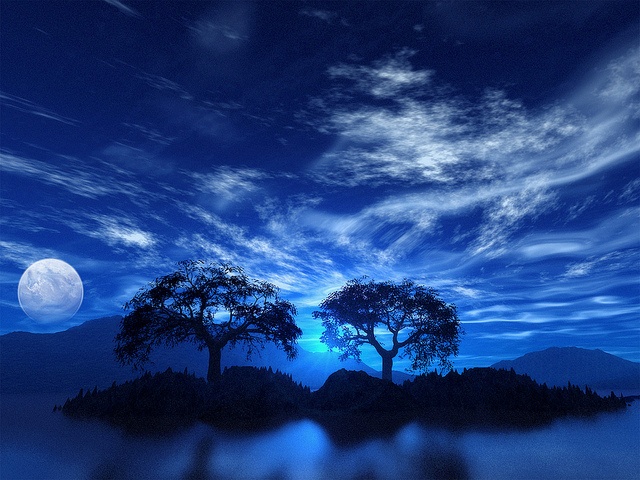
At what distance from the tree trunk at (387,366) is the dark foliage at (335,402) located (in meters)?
12.6

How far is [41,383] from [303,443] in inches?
7378

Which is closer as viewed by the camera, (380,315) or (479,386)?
(479,386)

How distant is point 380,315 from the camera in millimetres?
39875

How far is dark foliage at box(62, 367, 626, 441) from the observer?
54.9 feet

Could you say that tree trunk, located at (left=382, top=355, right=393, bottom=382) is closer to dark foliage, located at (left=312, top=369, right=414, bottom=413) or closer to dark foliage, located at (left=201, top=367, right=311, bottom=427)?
dark foliage, located at (left=312, top=369, right=414, bottom=413)

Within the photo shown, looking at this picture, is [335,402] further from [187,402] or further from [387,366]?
[387,366]

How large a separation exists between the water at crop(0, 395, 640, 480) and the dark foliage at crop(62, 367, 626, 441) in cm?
241

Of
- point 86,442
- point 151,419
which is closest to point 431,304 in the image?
point 151,419

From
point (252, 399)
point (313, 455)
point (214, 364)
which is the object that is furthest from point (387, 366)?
point (313, 455)

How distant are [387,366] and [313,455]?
31050mm

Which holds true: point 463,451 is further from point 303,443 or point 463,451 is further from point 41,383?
point 41,383

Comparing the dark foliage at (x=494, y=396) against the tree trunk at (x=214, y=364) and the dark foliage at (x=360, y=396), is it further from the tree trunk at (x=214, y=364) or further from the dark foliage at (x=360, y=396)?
the tree trunk at (x=214, y=364)

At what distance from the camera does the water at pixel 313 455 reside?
7406 mm

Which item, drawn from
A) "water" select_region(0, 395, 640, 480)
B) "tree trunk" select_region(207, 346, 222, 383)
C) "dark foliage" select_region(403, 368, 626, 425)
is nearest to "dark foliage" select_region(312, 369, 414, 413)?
"dark foliage" select_region(403, 368, 626, 425)
